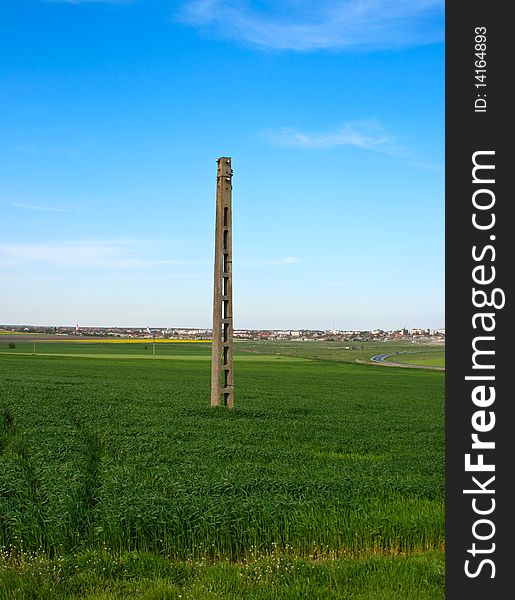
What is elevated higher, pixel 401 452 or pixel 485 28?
pixel 485 28

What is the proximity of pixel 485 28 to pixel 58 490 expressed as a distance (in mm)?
9032

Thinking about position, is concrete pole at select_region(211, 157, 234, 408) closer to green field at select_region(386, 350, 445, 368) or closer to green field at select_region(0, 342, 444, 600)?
green field at select_region(0, 342, 444, 600)

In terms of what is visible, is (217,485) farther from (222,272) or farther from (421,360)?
(421,360)

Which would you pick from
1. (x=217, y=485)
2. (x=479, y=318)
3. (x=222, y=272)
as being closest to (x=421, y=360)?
(x=222, y=272)

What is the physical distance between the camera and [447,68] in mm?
Answer: 4531

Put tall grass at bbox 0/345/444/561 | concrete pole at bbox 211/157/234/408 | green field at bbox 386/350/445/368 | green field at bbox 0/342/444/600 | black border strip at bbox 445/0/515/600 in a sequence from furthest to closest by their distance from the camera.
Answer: green field at bbox 386/350/445/368 → concrete pole at bbox 211/157/234/408 → tall grass at bbox 0/345/444/561 → green field at bbox 0/342/444/600 → black border strip at bbox 445/0/515/600

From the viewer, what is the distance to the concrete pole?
2250cm

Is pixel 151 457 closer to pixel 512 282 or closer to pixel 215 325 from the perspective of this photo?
pixel 215 325

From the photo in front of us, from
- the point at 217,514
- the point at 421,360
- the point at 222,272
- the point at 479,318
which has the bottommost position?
the point at 421,360

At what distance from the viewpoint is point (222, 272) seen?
2253 centimetres

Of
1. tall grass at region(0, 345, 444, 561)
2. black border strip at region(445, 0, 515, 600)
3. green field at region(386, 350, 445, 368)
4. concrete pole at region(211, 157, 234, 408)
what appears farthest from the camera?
green field at region(386, 350, 445, 368)

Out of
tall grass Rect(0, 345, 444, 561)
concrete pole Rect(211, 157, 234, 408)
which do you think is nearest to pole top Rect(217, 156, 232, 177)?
concrete pole Rect(211, 157, 234, 408)

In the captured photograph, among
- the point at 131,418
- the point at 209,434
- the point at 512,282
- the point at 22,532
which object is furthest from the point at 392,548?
the point at 131,418

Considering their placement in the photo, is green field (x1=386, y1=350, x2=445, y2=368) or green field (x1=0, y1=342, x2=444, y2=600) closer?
green field (x1=0, y1=342, x2=444, y2=600)
